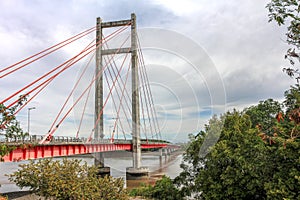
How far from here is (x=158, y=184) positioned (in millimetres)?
21047

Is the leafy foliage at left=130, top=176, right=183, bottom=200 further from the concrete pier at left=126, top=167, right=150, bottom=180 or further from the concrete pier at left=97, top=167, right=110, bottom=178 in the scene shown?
the concrete pier at left=126, top=167, right=150, bottom=180

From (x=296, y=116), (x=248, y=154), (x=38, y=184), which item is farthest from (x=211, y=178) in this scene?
(x=296, y=116)

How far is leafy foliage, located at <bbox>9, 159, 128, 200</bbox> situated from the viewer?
41.7 ft

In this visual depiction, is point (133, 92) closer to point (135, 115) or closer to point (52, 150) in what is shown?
point (135, 115)

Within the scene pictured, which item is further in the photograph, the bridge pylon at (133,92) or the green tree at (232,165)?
the bridge pylon at (133,92)

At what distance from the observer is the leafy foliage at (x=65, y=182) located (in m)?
12.7

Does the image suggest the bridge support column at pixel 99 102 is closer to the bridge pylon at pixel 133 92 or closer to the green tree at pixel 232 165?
the bridge pylon at pixel 133 92

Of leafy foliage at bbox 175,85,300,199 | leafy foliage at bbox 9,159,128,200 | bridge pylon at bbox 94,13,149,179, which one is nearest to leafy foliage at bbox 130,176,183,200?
leafy foliage at bbox 175,85,300,199

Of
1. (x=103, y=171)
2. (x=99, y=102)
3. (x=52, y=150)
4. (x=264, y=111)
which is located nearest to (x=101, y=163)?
(x=103, y=171)

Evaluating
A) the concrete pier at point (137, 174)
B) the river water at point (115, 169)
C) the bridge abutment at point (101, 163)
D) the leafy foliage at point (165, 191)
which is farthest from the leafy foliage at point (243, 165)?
the concrete pier at point (137, 174)

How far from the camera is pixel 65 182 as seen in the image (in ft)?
42.4

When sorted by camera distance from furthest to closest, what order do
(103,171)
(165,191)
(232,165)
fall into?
(103,171) → (165,191) → (232,165)

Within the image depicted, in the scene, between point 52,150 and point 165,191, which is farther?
point 52,150

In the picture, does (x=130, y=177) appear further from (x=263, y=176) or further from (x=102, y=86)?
(x=263, y=176)
